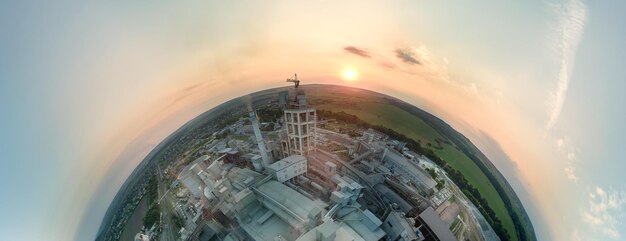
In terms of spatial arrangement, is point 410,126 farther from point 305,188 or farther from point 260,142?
point 260,142

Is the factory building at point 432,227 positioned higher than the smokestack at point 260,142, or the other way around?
the smokestack at point 260,142

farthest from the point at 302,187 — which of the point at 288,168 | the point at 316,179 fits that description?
the point at 288,168

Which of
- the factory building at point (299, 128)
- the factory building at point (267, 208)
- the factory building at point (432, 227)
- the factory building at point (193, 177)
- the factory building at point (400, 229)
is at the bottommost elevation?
the factory building at point (432, 227)

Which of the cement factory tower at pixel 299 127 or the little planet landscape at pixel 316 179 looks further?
the cement factory tower at pixel 299 127

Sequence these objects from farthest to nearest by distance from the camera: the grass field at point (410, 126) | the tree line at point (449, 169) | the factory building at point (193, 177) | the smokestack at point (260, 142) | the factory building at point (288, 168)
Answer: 1. the smokestack at point (260, 142)
2. the factory building at point (193, 177)
3. the tree line at point (449, 169)
4. the grass field at point (410, 126)
5. the factory building at point (288, 168)

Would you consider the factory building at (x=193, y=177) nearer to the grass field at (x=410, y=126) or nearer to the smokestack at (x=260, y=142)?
the smokestack at (x=260, y=142)

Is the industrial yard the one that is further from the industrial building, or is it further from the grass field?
the grass field

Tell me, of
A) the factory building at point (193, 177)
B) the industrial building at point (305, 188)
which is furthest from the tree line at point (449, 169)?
the factory building at point (193, 177)

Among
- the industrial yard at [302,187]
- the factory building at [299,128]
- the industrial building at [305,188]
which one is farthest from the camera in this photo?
the factory building at [299,128]
